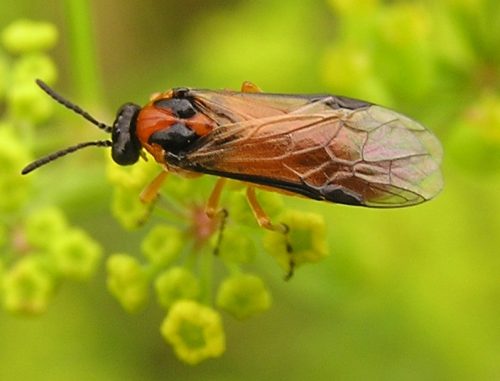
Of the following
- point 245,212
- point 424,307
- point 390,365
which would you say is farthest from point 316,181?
point 390,365

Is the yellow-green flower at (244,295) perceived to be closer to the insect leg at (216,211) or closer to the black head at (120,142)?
the insect leg at (216,211)

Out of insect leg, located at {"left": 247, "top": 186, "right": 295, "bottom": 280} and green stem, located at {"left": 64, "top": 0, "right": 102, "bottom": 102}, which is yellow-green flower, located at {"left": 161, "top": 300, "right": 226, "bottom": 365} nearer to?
insect leg, located at {"left": 247, "top": 186, "right": 295, "bottom": 280}

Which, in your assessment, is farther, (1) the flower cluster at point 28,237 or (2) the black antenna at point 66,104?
(2) the black antenna at point 66,104

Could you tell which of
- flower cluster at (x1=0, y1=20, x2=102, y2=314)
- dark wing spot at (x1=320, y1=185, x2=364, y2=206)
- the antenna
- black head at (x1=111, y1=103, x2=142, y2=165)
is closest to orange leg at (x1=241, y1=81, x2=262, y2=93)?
black head at (x1=111, y1=103, x2=142, y2=165)

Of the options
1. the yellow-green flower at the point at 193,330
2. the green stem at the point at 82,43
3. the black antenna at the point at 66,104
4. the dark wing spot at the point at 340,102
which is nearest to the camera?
the yellow-green flower at the point at 193,330

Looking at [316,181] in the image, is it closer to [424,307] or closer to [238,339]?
[424,307]

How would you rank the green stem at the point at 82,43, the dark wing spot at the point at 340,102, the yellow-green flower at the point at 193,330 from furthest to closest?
1. the green stem at the point at 82,43
2. the dark wing spot at the point at 340,102
3. the yellow-green flower at the point at 193,330

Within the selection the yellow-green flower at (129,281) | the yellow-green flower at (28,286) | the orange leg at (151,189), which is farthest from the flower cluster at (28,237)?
the orange leg at (151,189)
